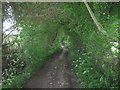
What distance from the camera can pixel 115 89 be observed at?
2477mm

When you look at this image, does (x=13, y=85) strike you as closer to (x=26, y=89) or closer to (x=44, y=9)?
(x=26, y=89)

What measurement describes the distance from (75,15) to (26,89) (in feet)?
9.57

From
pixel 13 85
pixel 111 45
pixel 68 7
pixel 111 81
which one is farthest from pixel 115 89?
pixel 13 85

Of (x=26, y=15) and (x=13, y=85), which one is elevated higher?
(x=26, y=15)

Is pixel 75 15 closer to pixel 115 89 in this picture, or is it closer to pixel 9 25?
pixel 9 25

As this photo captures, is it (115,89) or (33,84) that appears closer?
(115,89)

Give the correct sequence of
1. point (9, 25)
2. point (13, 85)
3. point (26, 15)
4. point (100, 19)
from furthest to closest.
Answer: point (13, 85)
point (26, 15)
point (9, 25)
point (100, 19)

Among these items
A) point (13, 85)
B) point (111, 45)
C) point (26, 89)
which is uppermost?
point (111, 45)

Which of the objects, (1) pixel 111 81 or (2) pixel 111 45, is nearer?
(2) pixel 111 45

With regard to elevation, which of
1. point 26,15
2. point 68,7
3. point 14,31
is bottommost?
point 14,31

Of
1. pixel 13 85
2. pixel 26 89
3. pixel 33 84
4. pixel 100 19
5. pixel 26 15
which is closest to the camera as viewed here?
pixel 100 19

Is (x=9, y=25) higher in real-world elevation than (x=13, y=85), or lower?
higher

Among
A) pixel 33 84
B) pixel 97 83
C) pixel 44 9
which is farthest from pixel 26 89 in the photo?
pixel 44 9

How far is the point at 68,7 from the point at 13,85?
2873 millimetres
